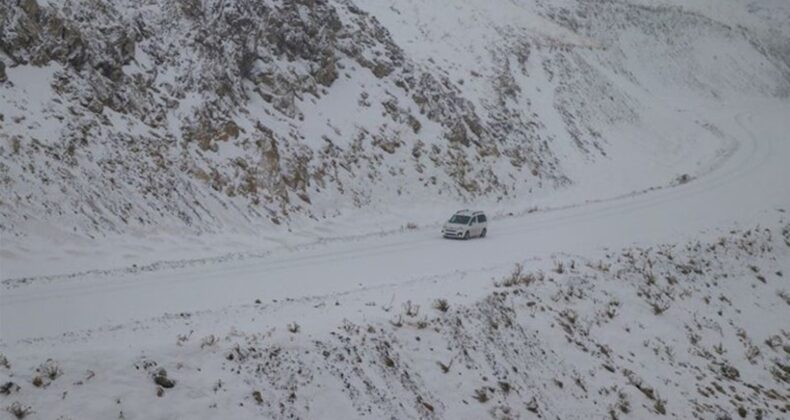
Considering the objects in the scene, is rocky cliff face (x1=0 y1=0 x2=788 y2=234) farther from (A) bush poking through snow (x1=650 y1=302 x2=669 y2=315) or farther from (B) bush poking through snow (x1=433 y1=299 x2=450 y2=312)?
(A) bush poking through snow (x1=650 y1=302 x2=669 y2=315)

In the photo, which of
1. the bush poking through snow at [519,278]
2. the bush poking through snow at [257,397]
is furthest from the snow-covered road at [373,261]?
the bush poking through snow at [257,397]

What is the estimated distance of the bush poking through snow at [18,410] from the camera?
809cm

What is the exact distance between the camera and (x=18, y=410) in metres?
8.12

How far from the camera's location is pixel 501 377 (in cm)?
1282

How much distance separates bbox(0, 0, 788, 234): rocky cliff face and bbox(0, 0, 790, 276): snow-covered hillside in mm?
80

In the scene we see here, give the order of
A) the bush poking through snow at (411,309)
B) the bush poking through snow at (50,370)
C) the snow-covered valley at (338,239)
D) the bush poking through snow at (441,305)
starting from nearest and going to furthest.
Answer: the bush poking through snow at (50,370) < the snow-covered valley at (338,239) < the bush poking through snow at (411,309) < the bush poking through snow at (441,305)

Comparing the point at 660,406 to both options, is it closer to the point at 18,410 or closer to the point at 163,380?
the point at 163,380

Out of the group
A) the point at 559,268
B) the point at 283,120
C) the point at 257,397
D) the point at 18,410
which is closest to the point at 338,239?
the point at 283,120

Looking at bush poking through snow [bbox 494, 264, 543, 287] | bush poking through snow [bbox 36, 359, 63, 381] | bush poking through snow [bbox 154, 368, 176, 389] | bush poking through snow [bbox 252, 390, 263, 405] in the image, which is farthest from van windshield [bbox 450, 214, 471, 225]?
bush poking through snow [bbox 36, 359, 63, 381]

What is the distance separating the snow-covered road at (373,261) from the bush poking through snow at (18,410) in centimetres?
408

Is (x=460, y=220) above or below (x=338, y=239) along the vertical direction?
above

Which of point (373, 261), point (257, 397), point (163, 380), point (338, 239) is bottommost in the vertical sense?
point (338, 239)

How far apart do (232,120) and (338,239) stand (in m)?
7.80

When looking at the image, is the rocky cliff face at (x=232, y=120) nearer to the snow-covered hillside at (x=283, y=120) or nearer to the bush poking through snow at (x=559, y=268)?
the snow-covered hillside at (x=283, y=120)
